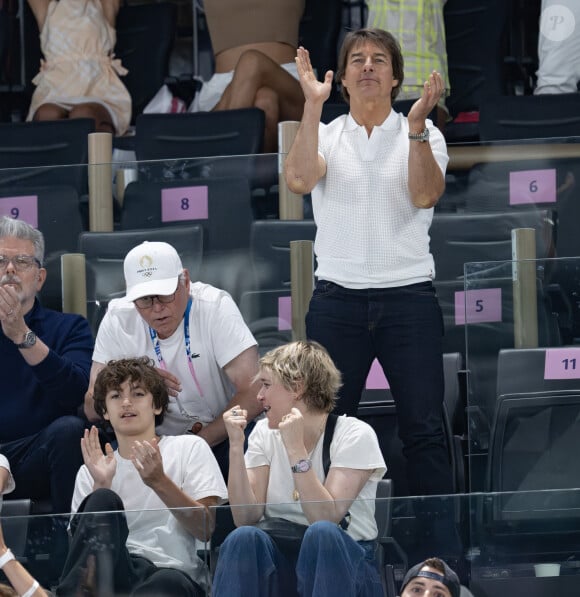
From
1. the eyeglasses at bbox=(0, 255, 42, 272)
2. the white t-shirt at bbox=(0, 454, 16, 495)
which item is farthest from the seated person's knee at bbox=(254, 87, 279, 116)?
the white t-shirt at bbox=(0, 454, 16, 495)

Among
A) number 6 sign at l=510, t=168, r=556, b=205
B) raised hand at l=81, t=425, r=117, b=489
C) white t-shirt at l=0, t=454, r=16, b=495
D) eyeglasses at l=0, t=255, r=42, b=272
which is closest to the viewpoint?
raised hand at l=81, t=425, r=117, b=489

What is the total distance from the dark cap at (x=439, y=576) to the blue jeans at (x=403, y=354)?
0.58 m

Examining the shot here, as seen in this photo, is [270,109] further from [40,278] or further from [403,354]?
[403,354]

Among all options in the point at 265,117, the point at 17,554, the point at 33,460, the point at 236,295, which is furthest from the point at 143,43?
the point at 17,554

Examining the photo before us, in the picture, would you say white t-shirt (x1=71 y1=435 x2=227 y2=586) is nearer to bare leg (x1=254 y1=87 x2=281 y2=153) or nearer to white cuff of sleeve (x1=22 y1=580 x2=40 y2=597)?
white cuff of sleeve (x1=22 y1=580 x2=40 y2=597)

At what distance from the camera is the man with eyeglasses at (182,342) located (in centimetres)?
462

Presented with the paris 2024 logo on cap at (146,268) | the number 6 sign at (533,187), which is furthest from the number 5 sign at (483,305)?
the paris 2024 logo on cap at (146,268)

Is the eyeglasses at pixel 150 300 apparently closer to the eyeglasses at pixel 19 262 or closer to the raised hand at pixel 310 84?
the eyeglasses at pixel 19 262

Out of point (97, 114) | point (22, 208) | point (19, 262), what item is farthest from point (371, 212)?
point (97, 114)

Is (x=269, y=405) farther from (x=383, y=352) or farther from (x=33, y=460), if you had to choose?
(x=33, y=460)

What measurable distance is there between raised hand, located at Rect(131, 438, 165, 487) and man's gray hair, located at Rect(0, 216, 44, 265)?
1115 millimetres

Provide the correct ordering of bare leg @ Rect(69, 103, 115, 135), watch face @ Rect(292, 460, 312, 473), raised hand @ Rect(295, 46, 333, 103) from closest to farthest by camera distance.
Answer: watch face @ Rect(292, 460, 312, 473) → raised hand @ Rect(295, 46, 333, 103) → bare leg @ Rect(69, 103, 115, 135)

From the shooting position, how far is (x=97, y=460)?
4.17 m

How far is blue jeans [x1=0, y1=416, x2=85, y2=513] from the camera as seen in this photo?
14.8ft
